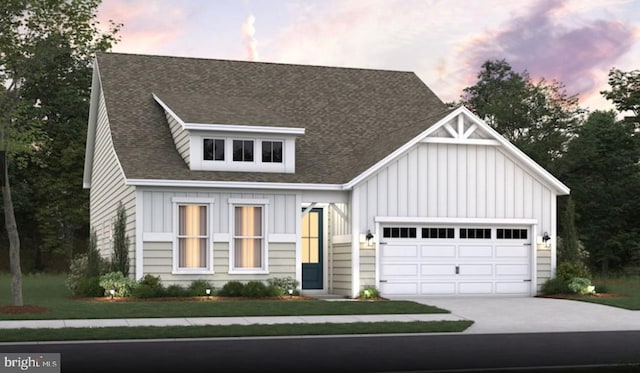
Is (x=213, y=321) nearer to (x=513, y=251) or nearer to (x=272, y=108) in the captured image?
(x=513, y=251)

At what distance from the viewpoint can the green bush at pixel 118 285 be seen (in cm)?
2545

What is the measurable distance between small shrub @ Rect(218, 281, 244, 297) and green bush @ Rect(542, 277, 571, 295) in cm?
1014

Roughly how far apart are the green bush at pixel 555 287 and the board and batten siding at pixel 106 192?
1336cm

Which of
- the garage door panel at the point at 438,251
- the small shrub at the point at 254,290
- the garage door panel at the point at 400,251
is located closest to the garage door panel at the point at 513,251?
the garage door panel at the point at 438,251

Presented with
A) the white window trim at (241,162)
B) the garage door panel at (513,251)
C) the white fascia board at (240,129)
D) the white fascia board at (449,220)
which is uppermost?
the white fascia board at (240,129)

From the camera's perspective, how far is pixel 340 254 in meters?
28.8

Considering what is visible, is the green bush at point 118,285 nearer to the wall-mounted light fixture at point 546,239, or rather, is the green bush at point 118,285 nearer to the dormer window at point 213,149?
the dormer window at point 213,149

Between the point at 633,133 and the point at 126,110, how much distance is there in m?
33.3

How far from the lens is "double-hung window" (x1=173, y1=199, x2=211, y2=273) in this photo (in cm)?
2655

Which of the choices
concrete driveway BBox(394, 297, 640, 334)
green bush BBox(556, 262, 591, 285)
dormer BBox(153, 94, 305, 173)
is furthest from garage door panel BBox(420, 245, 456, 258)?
dormer BBox(153, 94, 305, 173)

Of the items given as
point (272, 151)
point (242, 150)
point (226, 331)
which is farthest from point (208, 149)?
point (226, 331)

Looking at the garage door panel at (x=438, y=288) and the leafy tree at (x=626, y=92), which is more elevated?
the leafy tree at (x=626, y=92)

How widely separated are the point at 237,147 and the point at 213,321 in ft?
31.6

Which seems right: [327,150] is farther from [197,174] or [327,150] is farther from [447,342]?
[447,342]
